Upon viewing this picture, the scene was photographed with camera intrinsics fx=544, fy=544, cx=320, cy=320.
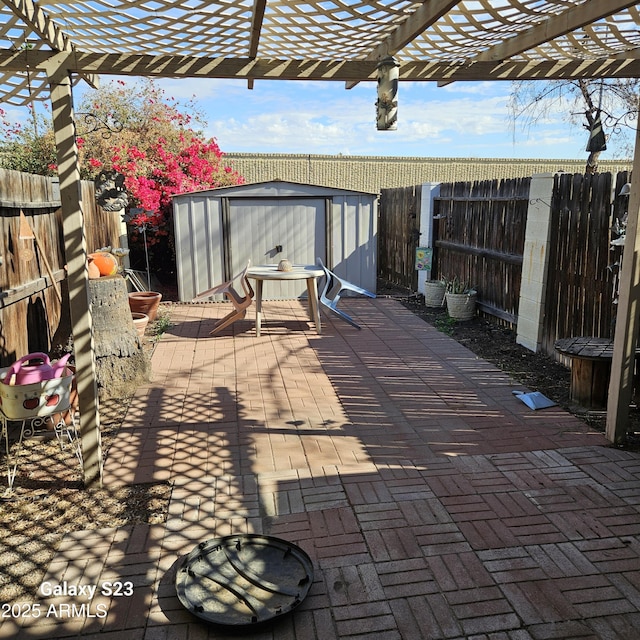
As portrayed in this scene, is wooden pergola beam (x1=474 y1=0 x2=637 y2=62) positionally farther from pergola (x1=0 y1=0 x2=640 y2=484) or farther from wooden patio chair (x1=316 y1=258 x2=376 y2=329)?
wooden patio chair (x1=316 y1=258 x2=376 y2=329)

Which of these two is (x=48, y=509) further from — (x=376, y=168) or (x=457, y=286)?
(x=376, y=168)

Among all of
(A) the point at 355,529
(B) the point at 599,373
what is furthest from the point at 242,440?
(B) the point at 599,373

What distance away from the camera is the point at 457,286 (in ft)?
27.9

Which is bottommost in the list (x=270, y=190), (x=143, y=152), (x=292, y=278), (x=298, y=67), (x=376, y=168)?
(x=292, y=278)

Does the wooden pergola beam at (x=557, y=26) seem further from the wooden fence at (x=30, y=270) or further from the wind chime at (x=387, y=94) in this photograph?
the wooden fence at (x=30, y=270)

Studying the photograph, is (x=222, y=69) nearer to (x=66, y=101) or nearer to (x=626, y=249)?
(x=66, y=101)

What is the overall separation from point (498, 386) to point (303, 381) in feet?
6.25

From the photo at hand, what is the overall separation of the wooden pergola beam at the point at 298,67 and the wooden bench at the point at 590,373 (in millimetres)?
2132

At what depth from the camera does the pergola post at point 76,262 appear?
3092 mm

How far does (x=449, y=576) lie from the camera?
253 centimetres

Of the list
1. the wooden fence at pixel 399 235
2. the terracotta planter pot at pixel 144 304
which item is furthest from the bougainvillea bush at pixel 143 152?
the wooden fence at pixel 399 235

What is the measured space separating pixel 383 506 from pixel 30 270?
12.2ft

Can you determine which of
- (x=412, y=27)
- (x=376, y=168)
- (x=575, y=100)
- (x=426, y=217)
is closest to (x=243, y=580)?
(x=412, y=27)

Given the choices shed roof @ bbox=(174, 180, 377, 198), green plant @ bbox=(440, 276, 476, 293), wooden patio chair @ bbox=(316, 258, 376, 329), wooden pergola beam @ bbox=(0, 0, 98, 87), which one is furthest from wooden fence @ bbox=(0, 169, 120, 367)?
green plant @ bbox=(440, 276, 476, 293)
